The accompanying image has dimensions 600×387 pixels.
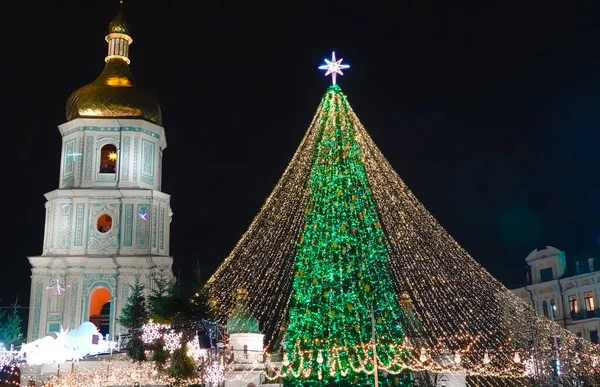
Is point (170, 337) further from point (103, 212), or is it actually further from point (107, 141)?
point (107, 141)

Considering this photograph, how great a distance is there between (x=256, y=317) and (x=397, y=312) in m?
13.6

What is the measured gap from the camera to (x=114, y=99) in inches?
1833

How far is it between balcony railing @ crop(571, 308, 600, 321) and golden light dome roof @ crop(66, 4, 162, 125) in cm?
2945

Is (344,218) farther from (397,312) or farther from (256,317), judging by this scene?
(256,317)

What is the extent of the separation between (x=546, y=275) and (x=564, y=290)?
2.08 m

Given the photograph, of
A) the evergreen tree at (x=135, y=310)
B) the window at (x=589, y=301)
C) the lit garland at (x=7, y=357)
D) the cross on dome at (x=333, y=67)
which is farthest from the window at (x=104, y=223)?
the window at (x=589, y=301)

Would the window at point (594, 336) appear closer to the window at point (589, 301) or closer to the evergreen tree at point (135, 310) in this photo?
the window at point (589, 301)

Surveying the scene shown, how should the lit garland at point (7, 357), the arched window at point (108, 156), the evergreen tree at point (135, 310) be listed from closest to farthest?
the lit garland at point (7, 357)
the evergreen tree at point (135, 310)
the arched window at point (108, 156)

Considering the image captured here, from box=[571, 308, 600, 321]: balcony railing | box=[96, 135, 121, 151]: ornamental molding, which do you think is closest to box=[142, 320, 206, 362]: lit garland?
box=[96, 135, 121, 151]: ornamental molding

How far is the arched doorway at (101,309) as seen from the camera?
4512 centimetres

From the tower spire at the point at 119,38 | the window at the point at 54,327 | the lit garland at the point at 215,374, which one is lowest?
the lit garland at the point at 215,374

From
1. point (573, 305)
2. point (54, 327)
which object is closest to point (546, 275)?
point (573, 305)

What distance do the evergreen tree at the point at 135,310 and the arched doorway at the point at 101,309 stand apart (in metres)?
3.34

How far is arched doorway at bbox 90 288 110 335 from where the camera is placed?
45.1 meters
